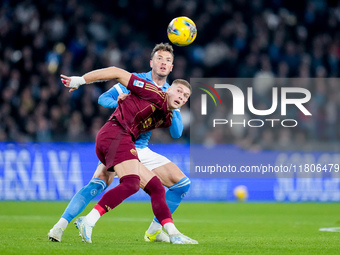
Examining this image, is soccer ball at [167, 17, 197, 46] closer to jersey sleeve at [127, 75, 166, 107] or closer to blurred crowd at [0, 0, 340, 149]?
jersey sleeve at [127, 75, 166, 107]

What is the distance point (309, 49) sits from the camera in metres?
19.9

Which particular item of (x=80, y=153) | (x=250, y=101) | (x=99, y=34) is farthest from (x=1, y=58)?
(x=250, y=101)

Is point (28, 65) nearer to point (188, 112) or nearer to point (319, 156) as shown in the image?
point (188, 112)

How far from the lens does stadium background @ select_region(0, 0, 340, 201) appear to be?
15641 mm

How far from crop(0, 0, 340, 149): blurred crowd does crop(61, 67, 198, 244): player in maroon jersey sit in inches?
354

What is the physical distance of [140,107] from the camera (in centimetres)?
682

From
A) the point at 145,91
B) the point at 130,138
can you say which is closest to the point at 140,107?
the point at 145,91

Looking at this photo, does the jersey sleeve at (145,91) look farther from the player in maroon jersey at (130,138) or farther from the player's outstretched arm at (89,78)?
the player's outstretched arm at (89,78)

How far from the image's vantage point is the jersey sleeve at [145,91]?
6.70 metres

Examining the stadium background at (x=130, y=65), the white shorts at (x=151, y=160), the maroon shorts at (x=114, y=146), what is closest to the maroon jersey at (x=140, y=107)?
the maroon shorts at (x=114, y=146)

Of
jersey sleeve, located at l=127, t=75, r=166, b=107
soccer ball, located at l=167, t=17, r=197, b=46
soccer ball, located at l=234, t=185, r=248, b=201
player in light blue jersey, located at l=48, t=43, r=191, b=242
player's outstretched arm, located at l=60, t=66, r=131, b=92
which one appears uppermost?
soccer ball, located at l=167, t=17, r=197, b=46

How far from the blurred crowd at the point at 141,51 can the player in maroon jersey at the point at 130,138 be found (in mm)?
8981

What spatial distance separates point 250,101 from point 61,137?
508 centimetres

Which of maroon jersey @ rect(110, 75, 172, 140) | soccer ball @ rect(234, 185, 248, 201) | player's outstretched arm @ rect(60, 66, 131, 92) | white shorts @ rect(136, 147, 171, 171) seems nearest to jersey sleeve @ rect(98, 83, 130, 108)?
maroon jersey @ rect(110, 75, 172, 140)
